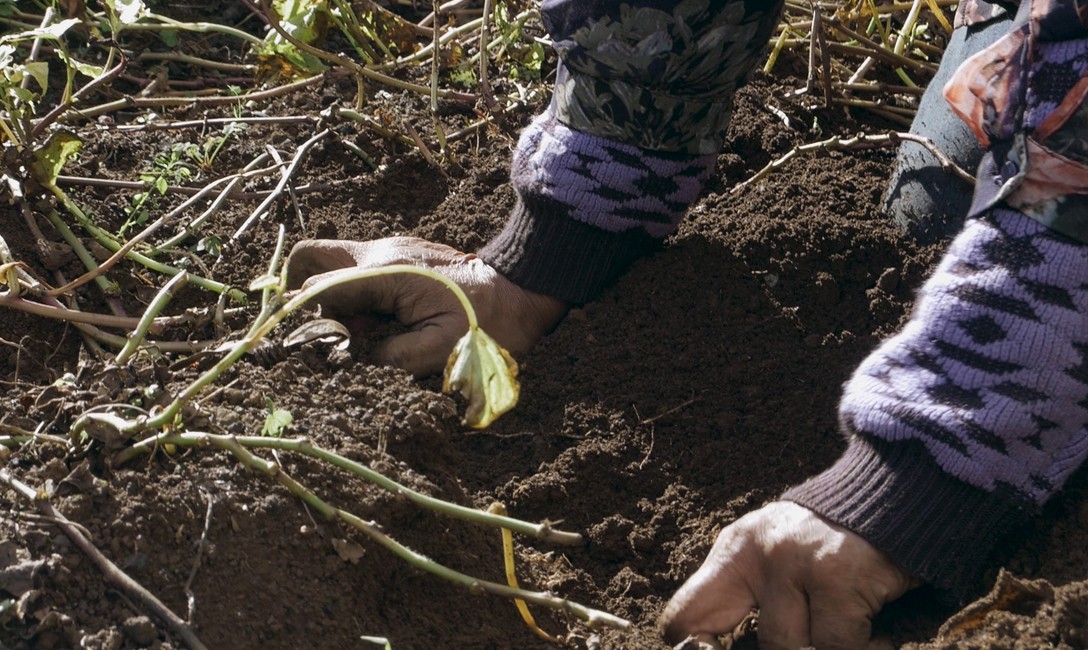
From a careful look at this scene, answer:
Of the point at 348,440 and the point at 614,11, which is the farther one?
the point at 614,11

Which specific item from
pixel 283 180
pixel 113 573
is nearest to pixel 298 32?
pixel 283 180

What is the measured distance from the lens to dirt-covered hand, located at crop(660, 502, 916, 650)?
1454 millimetres

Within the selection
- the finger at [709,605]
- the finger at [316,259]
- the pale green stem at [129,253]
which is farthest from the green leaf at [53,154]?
the finger at [709,605]

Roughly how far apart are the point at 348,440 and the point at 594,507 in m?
0.40

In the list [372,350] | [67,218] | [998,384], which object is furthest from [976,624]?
[67,218]

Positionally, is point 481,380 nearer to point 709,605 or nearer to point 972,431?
point 709,605

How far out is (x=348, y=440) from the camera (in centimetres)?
154

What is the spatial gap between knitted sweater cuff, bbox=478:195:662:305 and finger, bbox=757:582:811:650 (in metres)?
0.68

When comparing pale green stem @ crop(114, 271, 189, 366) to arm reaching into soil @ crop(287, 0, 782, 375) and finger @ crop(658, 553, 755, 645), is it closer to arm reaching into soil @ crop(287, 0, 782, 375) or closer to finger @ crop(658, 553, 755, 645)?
arm reaching into soil @ crop(287, 0, 782, 375)

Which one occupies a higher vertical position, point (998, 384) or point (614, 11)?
point (614, 11)

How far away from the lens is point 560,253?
1943 millimetres

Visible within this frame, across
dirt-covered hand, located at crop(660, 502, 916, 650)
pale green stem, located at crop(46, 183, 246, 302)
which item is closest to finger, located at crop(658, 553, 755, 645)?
dirt-covered hand, located at crop(660, 502, 916, 650)

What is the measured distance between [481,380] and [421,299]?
2.00ft

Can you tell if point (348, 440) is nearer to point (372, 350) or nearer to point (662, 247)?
point (372, 350)
